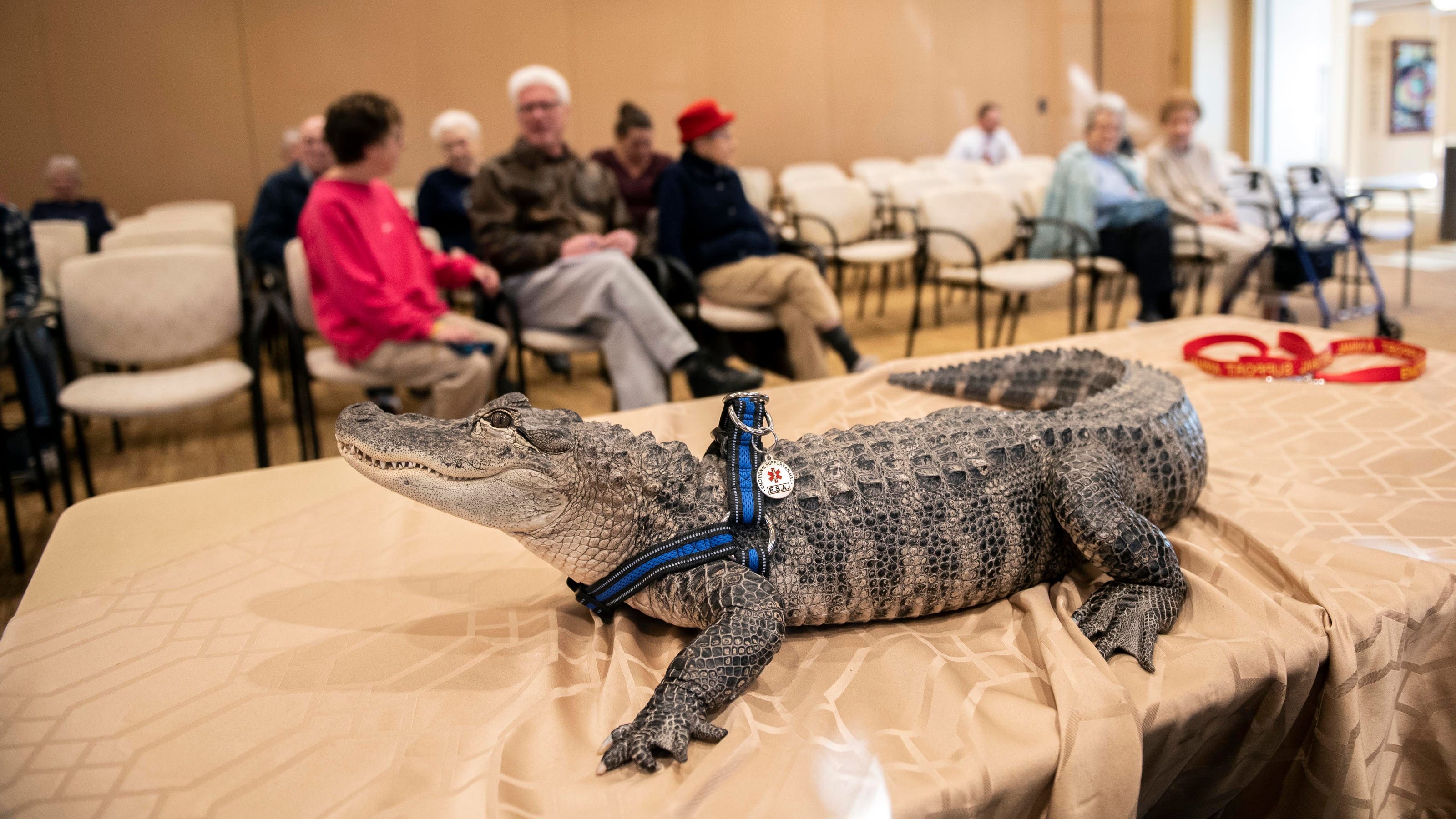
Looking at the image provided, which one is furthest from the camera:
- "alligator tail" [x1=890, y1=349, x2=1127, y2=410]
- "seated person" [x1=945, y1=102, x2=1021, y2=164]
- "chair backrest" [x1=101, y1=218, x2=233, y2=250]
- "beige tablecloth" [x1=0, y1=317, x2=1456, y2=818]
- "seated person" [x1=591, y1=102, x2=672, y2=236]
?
"seated person" [x1=945, y1=102, x2=1021, y2=164]

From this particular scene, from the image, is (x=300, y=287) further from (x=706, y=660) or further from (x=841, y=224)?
(x=841, y=224)

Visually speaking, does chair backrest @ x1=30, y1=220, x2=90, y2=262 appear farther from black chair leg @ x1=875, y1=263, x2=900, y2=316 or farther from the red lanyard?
the red lanyard

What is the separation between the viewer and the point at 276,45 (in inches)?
251

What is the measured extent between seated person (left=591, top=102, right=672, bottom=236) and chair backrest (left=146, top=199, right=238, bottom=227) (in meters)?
2.31

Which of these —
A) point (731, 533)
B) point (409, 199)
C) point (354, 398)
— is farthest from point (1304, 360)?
point (409, 199)

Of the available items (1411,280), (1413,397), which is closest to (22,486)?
(1413,397)

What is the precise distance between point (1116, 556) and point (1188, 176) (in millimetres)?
4556

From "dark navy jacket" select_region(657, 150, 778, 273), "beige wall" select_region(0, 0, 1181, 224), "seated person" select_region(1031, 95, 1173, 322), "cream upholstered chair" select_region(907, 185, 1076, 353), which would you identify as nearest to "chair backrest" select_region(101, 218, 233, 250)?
"dark navy jacket" select_region(657, 150, 778, 273)

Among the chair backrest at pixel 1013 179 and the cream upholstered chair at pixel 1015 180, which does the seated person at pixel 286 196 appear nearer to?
the cream upholstered chair at pixel 1015 180

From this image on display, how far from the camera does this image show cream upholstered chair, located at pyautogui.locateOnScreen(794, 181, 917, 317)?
5.02m

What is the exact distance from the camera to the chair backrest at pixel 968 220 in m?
4.45

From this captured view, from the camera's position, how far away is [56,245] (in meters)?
3.85

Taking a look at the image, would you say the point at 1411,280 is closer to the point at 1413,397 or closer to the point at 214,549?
the point at 1413,397

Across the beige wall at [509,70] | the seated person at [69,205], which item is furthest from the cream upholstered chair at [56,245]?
the beige wall at [509,70]
